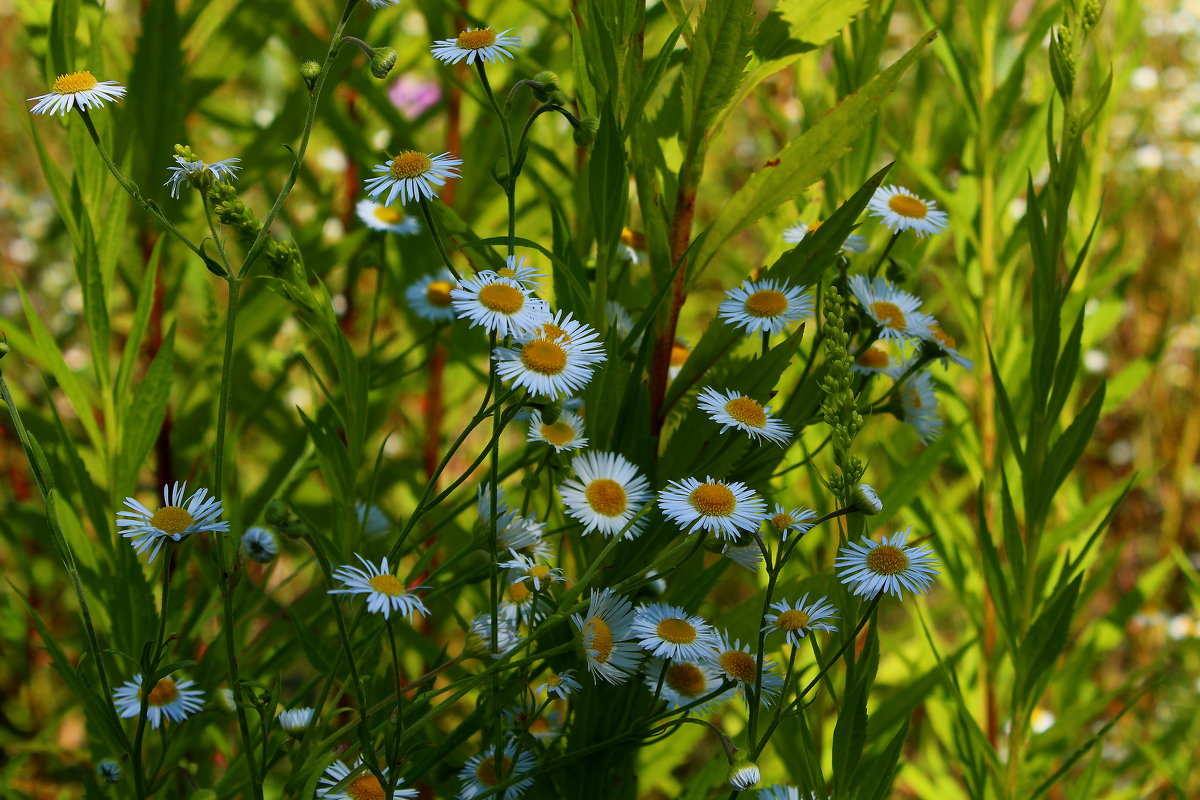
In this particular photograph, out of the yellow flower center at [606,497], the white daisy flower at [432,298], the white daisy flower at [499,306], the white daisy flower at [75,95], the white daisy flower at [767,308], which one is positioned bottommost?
the yellow flower center at [606,497]

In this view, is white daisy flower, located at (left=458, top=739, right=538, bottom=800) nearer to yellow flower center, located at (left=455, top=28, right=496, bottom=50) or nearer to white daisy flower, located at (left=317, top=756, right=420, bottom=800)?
white daisy flower, located at (left=317, top=756, right=420, bottom=800)

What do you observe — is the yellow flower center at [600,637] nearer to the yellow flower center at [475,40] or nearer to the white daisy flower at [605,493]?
the white daisy flower at [605,493]

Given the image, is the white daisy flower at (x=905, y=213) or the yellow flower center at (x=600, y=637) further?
the white daisy flower at (x=905, y=213)

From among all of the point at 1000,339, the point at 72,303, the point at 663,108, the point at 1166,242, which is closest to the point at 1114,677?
the point at 1166,242

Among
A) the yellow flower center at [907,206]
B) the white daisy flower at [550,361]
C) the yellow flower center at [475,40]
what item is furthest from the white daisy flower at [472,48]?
the yellow flower center at [907,206]

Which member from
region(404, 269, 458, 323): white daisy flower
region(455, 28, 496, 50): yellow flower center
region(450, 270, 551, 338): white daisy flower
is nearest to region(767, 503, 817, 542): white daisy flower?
region(450, 270, 551, 338): white daisy flower

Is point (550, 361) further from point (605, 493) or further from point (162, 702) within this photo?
point (162, 702)
